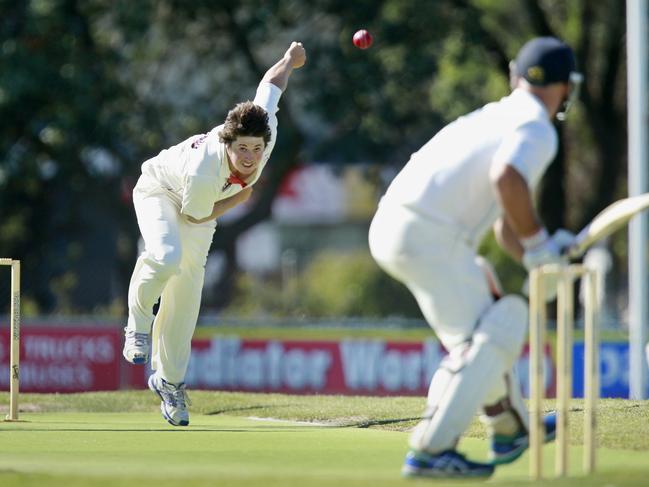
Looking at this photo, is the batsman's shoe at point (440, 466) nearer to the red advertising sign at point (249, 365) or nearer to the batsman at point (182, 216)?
the batsman at point (182, 216)

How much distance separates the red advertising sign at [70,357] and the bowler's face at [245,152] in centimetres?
937

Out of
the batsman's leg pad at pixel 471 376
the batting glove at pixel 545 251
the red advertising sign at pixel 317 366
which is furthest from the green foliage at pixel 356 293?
the batting glove at pixel 545 251

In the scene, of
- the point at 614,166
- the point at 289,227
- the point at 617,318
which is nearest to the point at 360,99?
the point at 614,166

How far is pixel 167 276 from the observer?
7254mm

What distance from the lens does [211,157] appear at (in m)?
7.16

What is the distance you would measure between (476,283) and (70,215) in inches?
656

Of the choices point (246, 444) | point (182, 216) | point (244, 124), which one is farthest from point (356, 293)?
point (246, 444)

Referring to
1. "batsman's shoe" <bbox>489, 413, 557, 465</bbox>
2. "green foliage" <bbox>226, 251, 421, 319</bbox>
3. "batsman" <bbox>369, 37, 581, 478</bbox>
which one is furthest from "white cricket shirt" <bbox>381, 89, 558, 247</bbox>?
"green foliage" <bbox>226, 251, 421, 319</bbox>

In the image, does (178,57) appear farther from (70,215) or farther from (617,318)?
(617,318)

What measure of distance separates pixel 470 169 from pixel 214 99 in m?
15.7

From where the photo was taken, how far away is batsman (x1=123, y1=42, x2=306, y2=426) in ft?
23.4

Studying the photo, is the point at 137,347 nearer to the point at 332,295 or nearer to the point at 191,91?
the point at 191,91

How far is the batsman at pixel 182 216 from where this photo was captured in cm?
714

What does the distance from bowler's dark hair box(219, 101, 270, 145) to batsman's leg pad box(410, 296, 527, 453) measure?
87.2 inches
